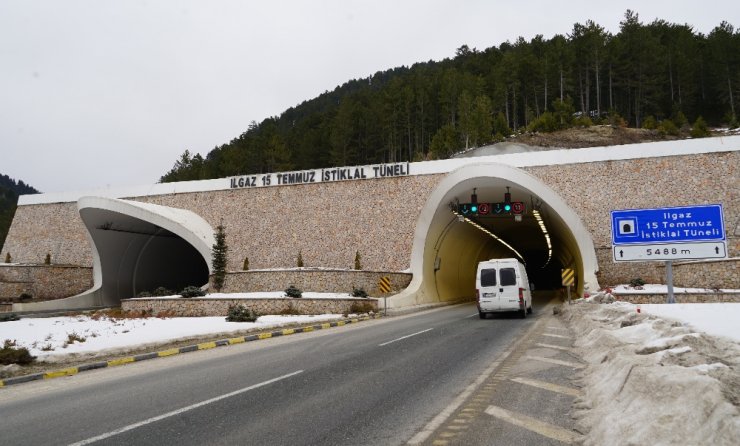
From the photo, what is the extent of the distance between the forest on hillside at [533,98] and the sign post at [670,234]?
1990 inches

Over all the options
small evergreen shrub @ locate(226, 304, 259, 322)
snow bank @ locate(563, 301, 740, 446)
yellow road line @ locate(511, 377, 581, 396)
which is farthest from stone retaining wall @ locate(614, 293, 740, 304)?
small evergreen shrub @ locate(226, 304, 259, 322)

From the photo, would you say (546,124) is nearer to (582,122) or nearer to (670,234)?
(582,122)

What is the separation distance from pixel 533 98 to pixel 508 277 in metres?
67.1

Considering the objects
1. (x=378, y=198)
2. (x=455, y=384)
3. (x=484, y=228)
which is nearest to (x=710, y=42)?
(x=484, y=228)

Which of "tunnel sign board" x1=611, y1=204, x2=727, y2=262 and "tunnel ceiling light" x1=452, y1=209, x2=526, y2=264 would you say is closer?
"tunnel sign board" x1=611, y1=204, x2=727, y2=262

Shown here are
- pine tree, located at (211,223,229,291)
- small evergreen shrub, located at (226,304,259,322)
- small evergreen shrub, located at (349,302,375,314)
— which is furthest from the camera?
pine tree, located at (211,223,229,291)

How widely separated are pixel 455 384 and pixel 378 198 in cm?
2939

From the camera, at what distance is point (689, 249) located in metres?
13.9

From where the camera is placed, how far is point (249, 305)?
85.3 ft

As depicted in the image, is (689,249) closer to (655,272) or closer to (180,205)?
(655,272)

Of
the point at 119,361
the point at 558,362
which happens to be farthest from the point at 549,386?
the point at 119,361

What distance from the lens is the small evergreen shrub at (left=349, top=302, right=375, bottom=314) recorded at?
24875mm

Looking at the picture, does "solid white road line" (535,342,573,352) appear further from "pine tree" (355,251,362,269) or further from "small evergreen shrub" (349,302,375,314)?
"pine tree" (355,251,362,269)

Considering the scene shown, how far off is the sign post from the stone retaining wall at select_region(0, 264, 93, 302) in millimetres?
42068
